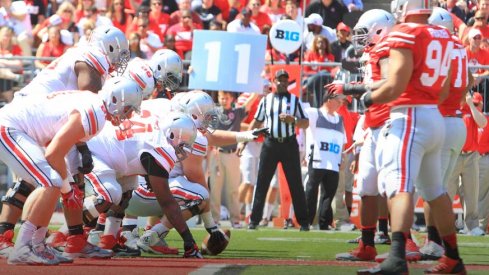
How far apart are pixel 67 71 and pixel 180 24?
7.83 meters

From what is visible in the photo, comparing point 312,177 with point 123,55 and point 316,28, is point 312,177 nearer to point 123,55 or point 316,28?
point 316,28

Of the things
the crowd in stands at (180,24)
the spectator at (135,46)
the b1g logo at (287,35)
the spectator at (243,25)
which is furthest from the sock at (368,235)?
the spectator at (243,25)

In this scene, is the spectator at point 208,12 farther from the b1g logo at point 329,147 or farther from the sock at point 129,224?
the sock at point 129,224

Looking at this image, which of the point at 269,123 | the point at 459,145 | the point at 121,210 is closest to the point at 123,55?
the point at 121,210

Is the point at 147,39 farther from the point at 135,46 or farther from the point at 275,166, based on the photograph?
the point at 275,166

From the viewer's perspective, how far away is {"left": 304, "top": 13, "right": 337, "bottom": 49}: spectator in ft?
55.4

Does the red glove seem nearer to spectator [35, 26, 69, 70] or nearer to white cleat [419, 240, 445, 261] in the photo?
white cleat [419, 240, 445, 261]

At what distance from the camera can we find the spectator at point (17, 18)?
17.6 m

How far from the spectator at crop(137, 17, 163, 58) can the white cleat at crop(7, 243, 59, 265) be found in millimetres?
8613

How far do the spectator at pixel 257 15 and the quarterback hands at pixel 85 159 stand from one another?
8.97 metres

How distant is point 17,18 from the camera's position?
59.1 feet

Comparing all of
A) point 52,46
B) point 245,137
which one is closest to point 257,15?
point 52,46

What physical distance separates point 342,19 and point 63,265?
9.87 m

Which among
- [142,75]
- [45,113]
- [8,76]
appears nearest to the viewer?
[45,113]
